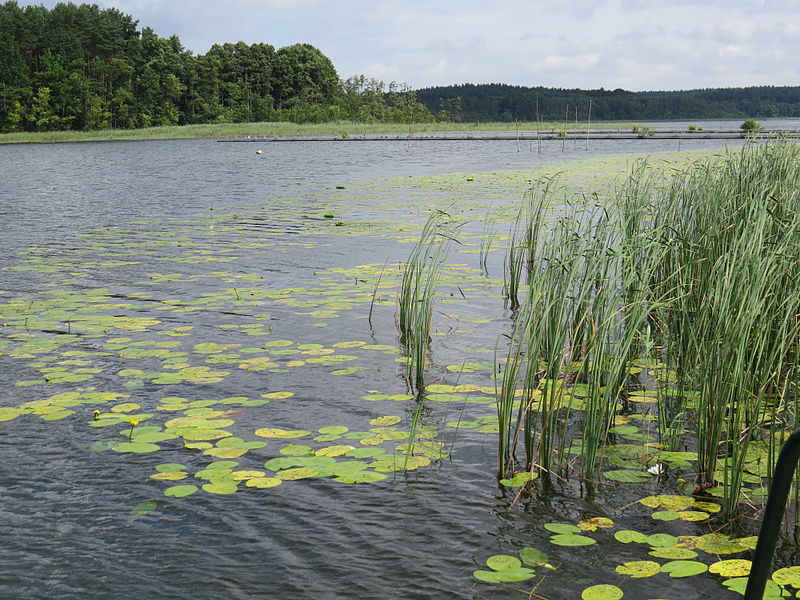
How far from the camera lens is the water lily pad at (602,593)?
2.67 m

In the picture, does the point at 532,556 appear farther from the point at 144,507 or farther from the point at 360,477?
the point at 144,507

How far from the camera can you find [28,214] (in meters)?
15.4

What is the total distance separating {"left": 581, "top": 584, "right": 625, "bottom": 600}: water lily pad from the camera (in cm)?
267

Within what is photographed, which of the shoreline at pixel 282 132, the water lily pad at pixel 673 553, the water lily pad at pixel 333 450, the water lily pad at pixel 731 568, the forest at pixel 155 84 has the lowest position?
the water lily pad at pixel 673 553

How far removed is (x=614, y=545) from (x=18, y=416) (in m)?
3.52

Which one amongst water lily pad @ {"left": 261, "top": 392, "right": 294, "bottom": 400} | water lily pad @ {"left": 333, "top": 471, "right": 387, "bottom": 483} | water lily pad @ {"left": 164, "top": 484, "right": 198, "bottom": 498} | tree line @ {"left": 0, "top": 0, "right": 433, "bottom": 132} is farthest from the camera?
tree line @ {"left": 0, "top": 0, "right": 433, "bottom": 132}

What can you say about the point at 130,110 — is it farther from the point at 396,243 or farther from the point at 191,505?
the point at 191,505

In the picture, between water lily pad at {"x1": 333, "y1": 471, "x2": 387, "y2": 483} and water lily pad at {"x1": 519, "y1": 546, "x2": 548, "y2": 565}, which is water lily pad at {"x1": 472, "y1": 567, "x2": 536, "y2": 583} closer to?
water lily pad at {"x1": 519, "y1": 546, "x2": 548, "y2": 565}

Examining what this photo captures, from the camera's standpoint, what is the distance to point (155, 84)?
249 ft

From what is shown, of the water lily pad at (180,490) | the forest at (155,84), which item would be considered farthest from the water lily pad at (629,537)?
the forest at (155,84)

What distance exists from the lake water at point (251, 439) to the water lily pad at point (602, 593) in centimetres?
4

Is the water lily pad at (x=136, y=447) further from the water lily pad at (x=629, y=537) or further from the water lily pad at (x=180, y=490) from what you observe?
the water lily pad at (x=629, y=537)

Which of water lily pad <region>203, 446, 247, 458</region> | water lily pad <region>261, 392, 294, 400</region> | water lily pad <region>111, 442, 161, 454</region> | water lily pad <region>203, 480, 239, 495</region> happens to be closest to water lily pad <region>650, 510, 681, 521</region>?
water lily pad <region>203, 480, 239, 495</region>

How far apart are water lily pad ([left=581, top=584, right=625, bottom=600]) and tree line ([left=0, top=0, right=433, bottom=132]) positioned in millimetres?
70063
